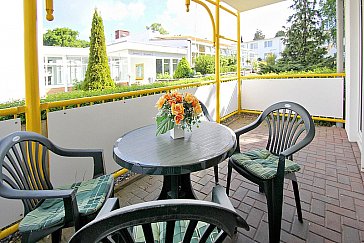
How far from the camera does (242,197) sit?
252 cm

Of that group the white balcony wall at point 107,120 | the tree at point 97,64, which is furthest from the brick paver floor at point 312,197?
the tree at point 97,64

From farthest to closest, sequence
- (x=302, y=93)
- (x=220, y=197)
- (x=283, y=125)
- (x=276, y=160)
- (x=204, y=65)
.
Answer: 1. (x=204, y=65)
2. (x=302, y=93)
3. (x=283, y=125)
4. (x=276, y=160)
5. (x=220, y=197)

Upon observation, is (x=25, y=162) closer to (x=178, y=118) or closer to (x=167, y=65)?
(x=178, y=118)

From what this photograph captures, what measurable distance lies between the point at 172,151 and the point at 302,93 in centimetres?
501

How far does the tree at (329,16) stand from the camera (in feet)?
22.1

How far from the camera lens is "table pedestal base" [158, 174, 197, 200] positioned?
1.77m

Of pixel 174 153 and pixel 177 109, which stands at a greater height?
pixel 177 109

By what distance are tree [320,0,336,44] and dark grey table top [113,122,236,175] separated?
6420 mm

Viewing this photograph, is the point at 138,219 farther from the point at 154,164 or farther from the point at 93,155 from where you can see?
the point at 93,155

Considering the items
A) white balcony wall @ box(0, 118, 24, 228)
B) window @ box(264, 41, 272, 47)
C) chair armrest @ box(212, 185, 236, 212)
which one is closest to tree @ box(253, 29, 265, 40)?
window @ box(264, 41, 272, 47)

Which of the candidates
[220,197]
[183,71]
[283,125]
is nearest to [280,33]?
[183,71]

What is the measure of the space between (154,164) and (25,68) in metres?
1.31

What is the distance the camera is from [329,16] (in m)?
6.89

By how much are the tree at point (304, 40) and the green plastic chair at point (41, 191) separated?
7.18 meters
